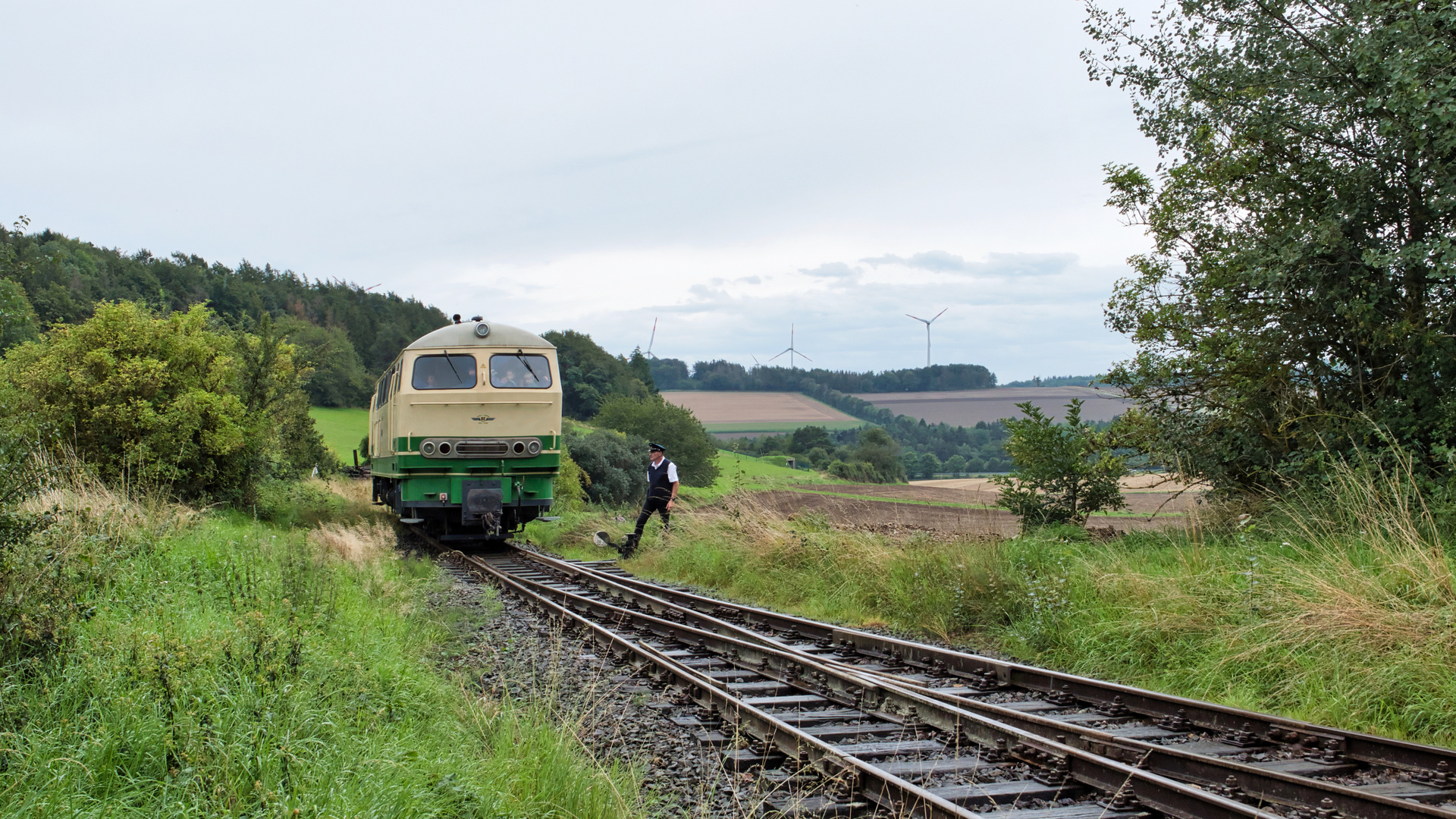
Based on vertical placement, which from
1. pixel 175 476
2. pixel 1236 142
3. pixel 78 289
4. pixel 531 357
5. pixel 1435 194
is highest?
pixel 78 289

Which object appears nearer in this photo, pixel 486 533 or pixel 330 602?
pixel 330 602

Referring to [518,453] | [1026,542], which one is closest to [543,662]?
[1026,542]

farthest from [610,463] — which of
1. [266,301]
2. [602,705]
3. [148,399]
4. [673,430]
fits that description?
[266,301]

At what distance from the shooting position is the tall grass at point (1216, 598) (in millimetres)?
5332

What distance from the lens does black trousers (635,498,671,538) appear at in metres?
14.4

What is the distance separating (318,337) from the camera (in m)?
79.2

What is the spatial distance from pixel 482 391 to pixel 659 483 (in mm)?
3332

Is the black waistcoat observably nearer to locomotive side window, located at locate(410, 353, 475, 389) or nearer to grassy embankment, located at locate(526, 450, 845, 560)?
grassy embankment, located at locate(526, 450, 845, 560)

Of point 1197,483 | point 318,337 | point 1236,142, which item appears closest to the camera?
point 1236,142

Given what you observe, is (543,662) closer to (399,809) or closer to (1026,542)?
(399,809)

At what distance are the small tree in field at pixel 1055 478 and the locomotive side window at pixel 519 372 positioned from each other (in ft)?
25.0

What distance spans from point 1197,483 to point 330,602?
10151 mm

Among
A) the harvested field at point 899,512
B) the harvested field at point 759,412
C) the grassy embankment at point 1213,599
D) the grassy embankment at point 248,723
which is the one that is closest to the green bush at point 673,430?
the harvested field at point 759,412

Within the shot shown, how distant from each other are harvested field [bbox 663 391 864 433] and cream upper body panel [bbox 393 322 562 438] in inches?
2089
